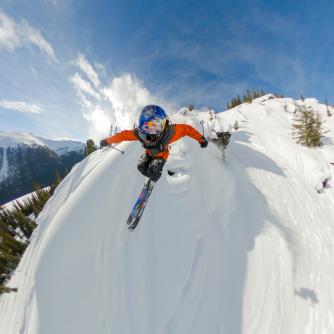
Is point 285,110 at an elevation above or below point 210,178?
above

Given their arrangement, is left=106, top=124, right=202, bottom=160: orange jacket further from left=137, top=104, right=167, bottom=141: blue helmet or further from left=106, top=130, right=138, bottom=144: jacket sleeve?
left=137, top=104, right=167, bottom=141: blue helmet

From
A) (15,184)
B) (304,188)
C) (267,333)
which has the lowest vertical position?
(15,184)

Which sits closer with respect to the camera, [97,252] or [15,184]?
[97,252]

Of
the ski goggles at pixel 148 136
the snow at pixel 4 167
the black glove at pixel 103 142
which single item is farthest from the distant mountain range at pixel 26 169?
the ski goggles at pixel 148 136

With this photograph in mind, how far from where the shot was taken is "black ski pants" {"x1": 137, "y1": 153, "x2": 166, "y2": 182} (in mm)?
4531

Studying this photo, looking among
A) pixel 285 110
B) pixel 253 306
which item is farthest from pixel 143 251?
pixel 285 110

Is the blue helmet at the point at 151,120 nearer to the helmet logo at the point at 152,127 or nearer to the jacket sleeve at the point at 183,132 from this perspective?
the helmet logo at the point at 152,127

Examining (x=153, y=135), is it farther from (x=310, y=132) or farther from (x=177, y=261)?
(x=310, y=132)

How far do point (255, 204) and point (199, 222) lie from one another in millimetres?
2385

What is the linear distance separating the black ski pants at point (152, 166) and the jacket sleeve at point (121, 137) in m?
0.58

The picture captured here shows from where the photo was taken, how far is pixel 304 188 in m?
8.51

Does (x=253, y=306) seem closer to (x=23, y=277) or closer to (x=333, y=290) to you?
(x=333, y=290)

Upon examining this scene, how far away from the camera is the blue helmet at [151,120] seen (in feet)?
13.5

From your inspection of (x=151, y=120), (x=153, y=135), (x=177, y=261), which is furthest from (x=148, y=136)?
(x=177, y=261)
